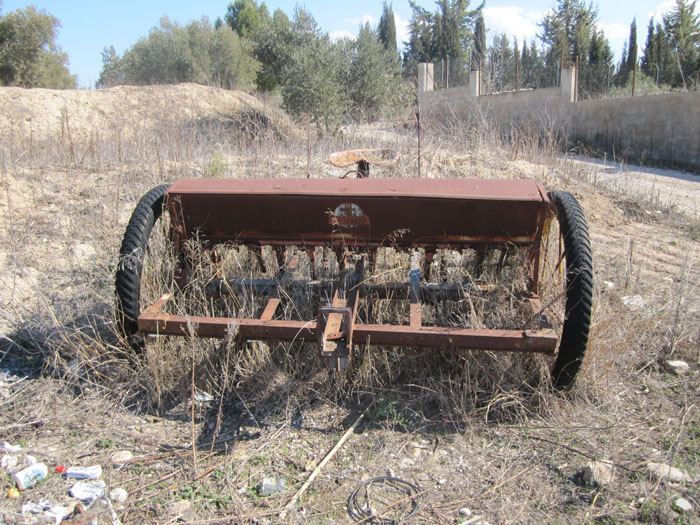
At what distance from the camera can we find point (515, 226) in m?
3.52

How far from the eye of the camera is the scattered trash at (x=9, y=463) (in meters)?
2.68

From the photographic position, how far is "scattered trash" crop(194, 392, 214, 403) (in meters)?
3.40

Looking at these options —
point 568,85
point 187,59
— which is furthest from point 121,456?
point 187,59

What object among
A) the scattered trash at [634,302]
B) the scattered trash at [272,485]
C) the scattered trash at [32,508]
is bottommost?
the scattered trash at [272,485]

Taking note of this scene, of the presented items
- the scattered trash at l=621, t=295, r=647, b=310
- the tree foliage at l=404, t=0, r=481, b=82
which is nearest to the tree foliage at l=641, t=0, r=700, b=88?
the tree foliage at l=404, t=0, r=481, b=82

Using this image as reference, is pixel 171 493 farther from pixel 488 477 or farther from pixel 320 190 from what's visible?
pixel 320 190

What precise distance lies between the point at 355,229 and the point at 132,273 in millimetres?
1529

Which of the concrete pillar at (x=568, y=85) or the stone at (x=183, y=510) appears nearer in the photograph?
the stone at (x=183, y=510)

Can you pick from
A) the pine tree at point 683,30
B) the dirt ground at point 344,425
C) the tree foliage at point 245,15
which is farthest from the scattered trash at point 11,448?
the tree foliage at point 245,15

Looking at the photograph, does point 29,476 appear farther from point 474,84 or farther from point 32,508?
point 474,84

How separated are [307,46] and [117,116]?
8516mm

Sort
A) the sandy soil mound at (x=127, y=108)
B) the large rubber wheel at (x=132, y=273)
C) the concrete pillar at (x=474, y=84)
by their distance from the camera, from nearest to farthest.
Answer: the large rubber wheel at (x=132, y=273), the sandy soil mound at (x=127, y=108), the concrete pillar at (x=474, y=84)

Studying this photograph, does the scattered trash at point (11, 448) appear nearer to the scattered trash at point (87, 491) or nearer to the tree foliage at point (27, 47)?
the scattered trash at point (87, 491)

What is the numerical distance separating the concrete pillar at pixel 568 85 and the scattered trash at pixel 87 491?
21.9 m
